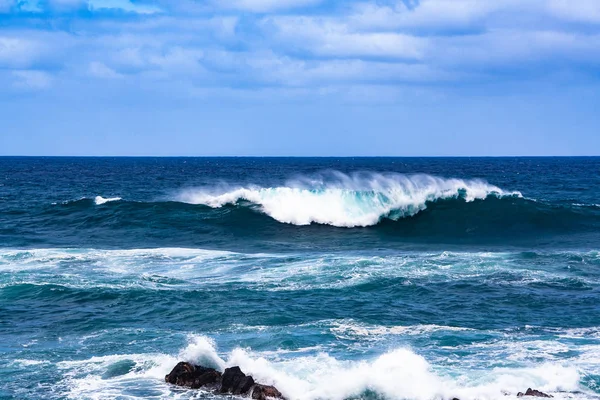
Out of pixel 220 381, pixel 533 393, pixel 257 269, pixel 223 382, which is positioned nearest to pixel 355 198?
pixel 257 269

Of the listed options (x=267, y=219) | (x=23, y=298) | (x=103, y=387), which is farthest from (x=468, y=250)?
(x=103, y=387)

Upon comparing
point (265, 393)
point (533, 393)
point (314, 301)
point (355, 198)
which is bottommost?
point (265, 393)

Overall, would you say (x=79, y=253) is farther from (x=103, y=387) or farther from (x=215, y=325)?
(x=103, y=387)

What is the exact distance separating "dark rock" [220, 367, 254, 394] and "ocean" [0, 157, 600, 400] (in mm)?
344

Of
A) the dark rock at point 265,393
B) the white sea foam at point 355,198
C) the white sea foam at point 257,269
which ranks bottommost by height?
the dark rock at point 265,393

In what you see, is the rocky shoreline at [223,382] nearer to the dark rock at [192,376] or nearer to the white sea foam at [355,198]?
the dark rock at [192,376]

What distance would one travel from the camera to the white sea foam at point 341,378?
1246cm

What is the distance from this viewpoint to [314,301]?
747 inches

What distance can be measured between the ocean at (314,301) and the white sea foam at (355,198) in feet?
0.55

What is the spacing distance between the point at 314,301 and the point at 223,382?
6.49 m

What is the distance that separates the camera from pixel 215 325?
17.1m

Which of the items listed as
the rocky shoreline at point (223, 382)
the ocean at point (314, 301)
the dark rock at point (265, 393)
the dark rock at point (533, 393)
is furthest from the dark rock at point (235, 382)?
the dark rock at point (533, 393)

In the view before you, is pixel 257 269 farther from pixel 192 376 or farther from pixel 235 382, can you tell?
pixel 235 382

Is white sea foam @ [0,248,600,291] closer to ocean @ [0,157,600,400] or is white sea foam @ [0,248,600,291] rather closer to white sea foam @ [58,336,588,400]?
ocean @ [0,157,600,400]
